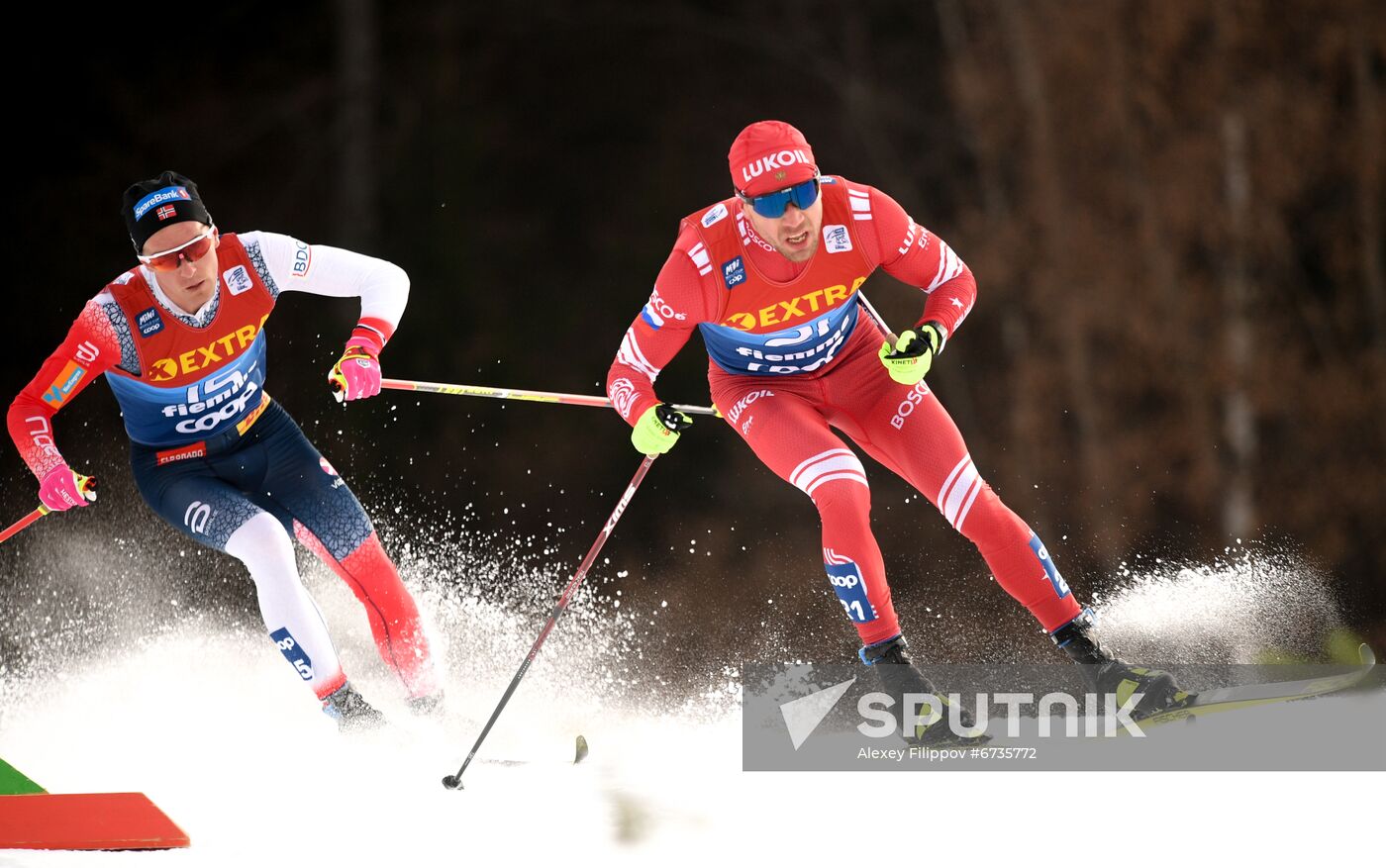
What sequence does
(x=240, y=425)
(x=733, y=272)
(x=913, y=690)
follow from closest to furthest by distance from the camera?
(x=913, y=690) → (x=733, y=272) → (x=240, y=425)

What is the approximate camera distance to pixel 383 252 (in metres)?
8.39

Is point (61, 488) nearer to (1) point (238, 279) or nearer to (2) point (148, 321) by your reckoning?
(2) point (148, 321)

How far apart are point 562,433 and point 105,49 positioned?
3.43m

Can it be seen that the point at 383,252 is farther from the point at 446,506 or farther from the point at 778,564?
the point at 778,564

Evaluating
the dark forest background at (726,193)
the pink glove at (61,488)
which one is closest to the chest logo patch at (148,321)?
the pink glove at (61,488)

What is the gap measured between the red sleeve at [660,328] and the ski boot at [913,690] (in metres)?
0.77

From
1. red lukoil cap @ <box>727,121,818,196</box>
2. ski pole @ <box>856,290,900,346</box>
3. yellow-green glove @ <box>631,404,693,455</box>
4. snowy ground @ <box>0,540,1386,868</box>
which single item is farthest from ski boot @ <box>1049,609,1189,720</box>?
red lukoil cap @ <box>727,121,818,196</box>

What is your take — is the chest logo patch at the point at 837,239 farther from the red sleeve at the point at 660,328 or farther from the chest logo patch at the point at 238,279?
the chest logo patch at the point at 238,279

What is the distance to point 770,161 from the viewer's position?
10.5 feet

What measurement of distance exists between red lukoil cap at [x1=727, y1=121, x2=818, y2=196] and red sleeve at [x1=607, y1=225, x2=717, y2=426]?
21cm

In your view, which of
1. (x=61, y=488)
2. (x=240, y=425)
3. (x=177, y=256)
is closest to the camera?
(x=177, y=256)

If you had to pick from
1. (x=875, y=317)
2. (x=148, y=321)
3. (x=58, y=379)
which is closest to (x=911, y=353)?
(x=875, y=317)

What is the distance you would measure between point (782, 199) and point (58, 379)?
181 cm

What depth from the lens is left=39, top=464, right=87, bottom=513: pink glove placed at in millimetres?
3570
